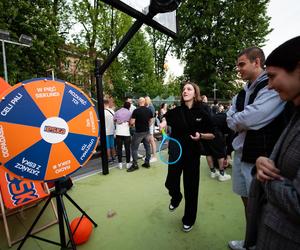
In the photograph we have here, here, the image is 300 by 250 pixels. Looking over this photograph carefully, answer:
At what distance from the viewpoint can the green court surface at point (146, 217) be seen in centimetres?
234

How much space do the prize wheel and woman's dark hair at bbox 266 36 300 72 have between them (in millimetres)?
1522

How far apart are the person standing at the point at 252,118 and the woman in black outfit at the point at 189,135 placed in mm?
474

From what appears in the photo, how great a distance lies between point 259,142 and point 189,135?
0.86m

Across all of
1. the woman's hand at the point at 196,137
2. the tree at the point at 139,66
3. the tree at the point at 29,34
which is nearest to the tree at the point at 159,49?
the tree at the point at 139,66

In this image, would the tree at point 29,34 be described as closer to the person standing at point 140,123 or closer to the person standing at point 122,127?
the person standing at point 122,127

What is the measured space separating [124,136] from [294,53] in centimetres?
463

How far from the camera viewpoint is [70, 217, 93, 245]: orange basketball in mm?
2270

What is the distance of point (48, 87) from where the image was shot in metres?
1.67

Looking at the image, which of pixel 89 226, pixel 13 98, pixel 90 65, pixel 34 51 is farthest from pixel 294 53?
pixel 90 65

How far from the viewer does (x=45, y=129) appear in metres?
Result: 1.64

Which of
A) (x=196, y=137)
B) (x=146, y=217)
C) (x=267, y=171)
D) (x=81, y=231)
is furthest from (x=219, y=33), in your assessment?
(x=267, y=171)

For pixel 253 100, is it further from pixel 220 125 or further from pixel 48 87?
pixel 48 87

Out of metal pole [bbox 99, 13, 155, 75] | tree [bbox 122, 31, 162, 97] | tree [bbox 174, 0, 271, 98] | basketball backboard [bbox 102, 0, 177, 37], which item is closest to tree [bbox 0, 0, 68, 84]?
metal pole [bbox 99, 13, 155, 75]

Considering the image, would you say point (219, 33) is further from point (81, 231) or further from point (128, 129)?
point (81, 231)
